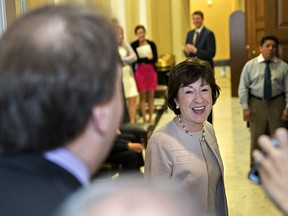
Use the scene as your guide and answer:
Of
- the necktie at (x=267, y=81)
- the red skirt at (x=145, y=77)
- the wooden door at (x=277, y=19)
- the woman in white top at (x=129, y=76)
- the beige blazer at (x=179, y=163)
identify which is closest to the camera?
the beige blazer at (x=179, y=163)

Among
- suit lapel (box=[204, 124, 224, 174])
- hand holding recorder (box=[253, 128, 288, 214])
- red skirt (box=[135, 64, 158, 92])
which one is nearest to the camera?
hand holding recorder (box=[253, 128, 288, 214])

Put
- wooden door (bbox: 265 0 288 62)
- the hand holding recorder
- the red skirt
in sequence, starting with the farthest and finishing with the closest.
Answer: the red skirt
wooden door (bbox: 265 0 288 62)
the hand holding recorder

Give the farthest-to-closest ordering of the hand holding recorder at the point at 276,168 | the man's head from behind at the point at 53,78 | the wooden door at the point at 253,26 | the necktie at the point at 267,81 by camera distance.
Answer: the wooden door at the point at 253,26 < the necktie at the point at 267,81 < the hand holding recorder at the point at 276,168 < the man's head from behind at the point at 53,78

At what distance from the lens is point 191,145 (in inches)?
114

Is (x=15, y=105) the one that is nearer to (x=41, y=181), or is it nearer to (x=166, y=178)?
(x=41, y=181)

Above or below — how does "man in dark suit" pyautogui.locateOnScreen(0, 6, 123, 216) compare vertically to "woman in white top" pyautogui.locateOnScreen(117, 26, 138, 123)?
above

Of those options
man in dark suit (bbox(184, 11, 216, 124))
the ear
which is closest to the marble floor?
man in dark suit (bbox(184, 11, 216, 124))

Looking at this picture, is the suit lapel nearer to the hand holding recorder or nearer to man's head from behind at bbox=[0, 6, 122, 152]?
the hand holding recorder

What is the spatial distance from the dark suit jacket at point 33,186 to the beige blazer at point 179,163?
1796mm

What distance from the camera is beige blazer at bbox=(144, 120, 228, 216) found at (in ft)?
9.06

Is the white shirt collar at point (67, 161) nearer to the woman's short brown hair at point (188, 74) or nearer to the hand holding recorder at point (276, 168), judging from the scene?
the hand holding recorder at point (276, 168)

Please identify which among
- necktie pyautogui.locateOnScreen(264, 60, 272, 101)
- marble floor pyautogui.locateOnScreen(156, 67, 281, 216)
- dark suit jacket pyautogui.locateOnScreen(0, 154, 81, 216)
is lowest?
marble floor pyautogui.locateOnScreen(156, 67, 281, 216)

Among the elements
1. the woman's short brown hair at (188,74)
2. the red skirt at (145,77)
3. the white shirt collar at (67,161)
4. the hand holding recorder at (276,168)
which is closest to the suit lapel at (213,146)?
the woman's short brown hair at (188,74)

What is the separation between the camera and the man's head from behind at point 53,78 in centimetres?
91
